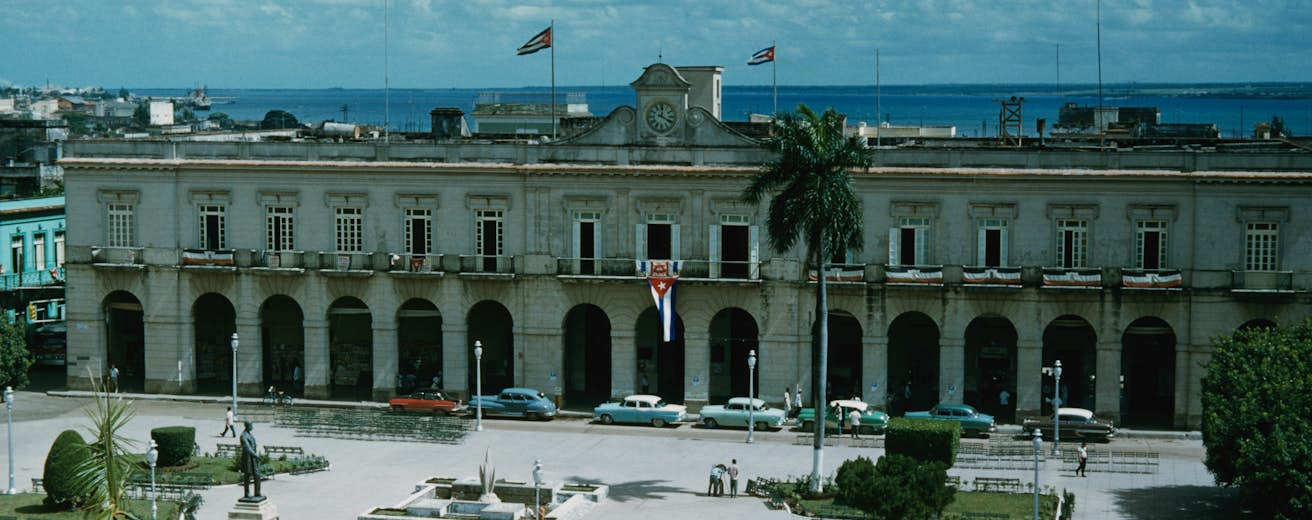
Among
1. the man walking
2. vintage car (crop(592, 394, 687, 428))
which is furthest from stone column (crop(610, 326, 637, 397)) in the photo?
the man walking

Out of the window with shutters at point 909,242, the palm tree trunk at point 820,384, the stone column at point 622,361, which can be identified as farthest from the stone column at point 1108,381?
the stone column at point 622,361

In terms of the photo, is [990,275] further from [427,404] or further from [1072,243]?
[427,404]

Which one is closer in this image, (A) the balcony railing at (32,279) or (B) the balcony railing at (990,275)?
(B) the balcony railing at (990,275)

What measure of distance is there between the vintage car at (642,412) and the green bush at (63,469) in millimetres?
22476

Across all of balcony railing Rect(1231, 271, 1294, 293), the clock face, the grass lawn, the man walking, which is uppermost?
the clock face

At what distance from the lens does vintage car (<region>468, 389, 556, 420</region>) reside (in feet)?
231

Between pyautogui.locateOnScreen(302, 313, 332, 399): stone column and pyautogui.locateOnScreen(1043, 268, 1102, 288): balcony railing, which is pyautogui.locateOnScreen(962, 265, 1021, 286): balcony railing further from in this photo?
pyautogui.locateOnScreen(302, 313, 332, 399): stone column

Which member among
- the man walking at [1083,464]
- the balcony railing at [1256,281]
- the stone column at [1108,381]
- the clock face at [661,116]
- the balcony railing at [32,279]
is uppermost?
the clock face at [661,116]

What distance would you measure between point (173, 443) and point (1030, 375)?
104ft

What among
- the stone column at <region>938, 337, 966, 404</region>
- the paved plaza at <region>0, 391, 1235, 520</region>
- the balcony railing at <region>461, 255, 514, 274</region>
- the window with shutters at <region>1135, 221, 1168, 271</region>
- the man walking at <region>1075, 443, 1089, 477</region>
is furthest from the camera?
the balcony railing at <region>461, 255, 514, 274</region>

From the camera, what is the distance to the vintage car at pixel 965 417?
218 ft

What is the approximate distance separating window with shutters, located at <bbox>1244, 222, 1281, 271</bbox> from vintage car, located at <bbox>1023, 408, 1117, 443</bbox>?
8.21 meters

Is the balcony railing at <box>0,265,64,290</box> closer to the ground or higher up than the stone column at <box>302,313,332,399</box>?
higher up

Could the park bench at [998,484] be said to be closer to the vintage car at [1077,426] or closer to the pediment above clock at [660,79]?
the vintage car at [1077,426]
